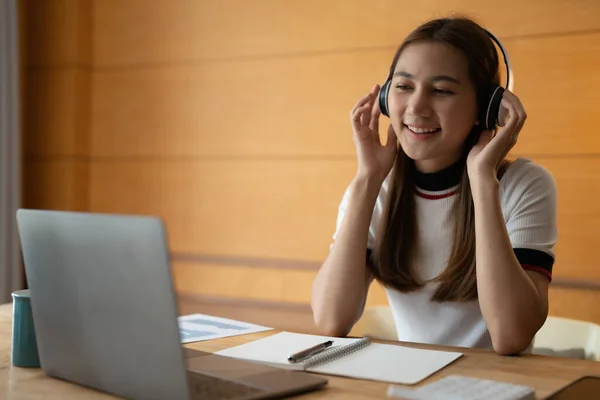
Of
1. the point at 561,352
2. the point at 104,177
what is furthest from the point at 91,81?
the point at 561,352

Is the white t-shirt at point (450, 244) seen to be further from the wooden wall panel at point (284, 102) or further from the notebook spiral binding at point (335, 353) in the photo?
the wooden wall panel at point (284, 102)

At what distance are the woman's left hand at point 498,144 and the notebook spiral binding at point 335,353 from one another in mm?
477

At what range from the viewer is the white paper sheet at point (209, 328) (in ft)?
5.13

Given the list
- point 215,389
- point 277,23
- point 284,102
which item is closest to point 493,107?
point 215,389

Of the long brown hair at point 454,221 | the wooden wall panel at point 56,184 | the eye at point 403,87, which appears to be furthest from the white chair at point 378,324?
the wooden wall panel at point 56,184

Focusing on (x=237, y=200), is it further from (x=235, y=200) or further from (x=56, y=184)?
(x=56, y=184)

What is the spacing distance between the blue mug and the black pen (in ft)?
1.37

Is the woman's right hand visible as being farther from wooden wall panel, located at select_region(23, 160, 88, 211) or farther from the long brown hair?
wooden wall panel, located at select_region(23, 160, 88, 211)

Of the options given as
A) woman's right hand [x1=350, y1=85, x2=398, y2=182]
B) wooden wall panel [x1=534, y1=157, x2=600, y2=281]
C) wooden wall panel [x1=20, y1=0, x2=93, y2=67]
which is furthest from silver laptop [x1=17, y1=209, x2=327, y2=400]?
wooden wall panel [x1=20, y1=0, x2=93, y2=67]

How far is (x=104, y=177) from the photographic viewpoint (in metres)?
3.76

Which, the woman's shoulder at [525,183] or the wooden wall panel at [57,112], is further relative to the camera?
the wooden wall panel at [57,112]

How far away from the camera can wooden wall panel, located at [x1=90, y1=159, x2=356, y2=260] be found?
3.25 metres

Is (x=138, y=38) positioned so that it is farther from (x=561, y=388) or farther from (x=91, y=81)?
(x=561, y=388)

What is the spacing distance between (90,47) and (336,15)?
1285 mm
